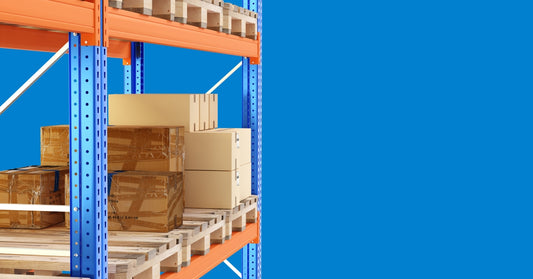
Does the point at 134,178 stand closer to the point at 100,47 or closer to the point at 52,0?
the point at 100,47

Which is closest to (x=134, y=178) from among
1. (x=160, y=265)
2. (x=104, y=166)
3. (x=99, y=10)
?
(x=160, y=265)

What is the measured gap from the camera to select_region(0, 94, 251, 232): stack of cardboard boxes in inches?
269

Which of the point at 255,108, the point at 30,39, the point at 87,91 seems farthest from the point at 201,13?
the point at 87,91

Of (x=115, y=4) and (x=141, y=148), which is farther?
(x=141, y=148)

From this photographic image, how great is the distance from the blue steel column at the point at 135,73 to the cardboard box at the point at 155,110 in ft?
5.50

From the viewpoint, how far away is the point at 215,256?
312 inches

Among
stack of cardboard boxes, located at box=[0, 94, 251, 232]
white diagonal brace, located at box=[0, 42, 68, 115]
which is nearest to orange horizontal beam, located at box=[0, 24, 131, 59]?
stack of cardboard boxes, located at box=[0, 94, 251, 232]

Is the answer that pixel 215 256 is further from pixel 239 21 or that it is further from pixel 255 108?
pixel 239 21

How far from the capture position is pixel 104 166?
5570mm

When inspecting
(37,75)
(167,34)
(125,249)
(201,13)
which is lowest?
(125,249)

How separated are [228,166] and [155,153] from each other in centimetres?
94

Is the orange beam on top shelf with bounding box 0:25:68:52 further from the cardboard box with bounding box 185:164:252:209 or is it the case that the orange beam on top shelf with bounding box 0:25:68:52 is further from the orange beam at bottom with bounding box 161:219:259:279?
the orange beam at bottom with bounding box 161:219:259:279

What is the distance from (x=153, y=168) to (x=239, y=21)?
6.91 ft

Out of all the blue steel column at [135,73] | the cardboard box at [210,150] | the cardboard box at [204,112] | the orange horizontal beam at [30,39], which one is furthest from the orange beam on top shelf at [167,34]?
the blue steel column at [135,73]
